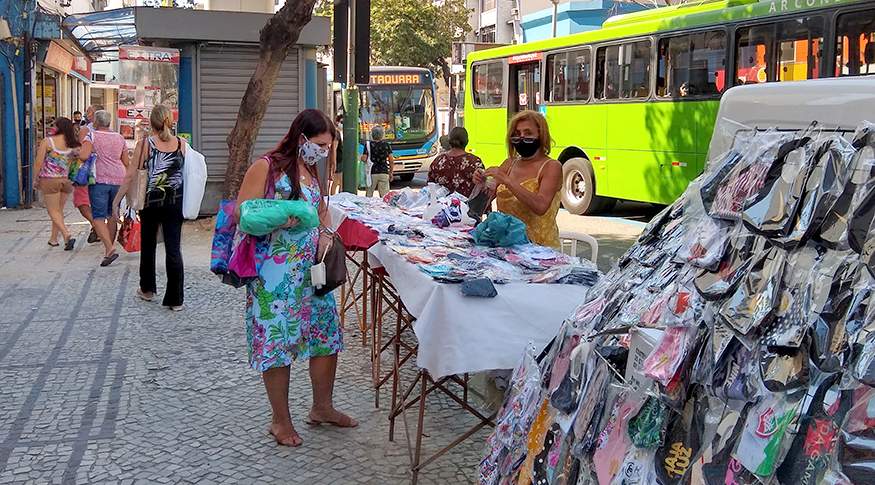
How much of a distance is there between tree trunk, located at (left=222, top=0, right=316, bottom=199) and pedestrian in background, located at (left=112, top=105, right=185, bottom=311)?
424cm

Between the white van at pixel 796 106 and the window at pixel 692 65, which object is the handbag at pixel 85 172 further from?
the white van at pixel 796 106

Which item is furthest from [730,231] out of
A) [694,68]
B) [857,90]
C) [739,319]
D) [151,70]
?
[151,70]

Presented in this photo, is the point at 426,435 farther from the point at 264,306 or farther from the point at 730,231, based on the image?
the point at 730,231

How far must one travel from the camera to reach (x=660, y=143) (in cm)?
1301

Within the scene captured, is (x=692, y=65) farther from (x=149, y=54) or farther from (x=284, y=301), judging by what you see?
(x=284, y=301)

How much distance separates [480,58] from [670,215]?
54.3ft

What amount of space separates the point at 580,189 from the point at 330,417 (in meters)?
11.6

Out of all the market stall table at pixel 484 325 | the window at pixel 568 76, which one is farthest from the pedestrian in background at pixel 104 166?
the window at pixel 568 76

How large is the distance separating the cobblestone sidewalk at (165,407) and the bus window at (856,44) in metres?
6.99

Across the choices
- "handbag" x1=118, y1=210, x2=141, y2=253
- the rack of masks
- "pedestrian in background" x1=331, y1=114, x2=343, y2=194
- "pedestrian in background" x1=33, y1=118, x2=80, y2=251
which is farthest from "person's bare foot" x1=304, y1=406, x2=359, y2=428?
"pedestrian in background" x1=33, y1=118, x2=80, y2=251

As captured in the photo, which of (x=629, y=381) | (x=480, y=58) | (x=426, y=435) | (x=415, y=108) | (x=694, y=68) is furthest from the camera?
(x=415, y=108)

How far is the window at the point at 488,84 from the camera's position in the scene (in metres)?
18.1

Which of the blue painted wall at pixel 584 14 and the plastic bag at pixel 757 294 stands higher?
the blue painted wall at pixel 584 14

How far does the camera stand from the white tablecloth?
350 centimetres
